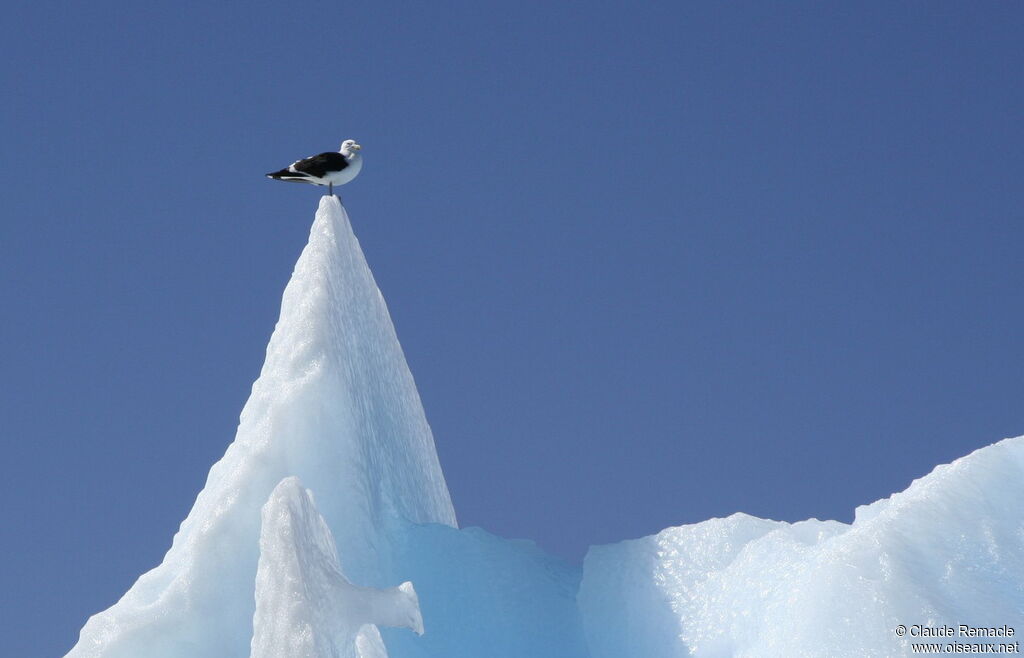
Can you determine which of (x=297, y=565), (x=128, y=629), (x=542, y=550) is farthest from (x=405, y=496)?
(x=297, y=565)

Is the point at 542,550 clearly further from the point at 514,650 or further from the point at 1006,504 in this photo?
the point at 1006,504

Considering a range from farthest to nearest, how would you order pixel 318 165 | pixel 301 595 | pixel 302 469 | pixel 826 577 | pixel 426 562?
pixel 318 165
pixel 426 562
pixel 302 469
pixel 826 577
pixel 301 595

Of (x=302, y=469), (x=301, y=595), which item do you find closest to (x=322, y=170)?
(x=302, y=469)

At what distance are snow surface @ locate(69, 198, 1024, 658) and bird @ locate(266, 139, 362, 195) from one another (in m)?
0.34

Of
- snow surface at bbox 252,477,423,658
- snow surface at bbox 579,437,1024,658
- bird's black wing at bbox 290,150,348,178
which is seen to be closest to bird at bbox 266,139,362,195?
bird's black wing at bbox 290,150,348,178

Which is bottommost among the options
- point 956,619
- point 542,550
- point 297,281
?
point 956,619

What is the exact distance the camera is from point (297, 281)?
9.55 m

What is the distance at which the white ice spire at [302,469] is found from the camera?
25.2ft

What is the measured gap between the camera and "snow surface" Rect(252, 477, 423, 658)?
6172 millimetres

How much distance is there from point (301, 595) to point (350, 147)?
5.51 metres

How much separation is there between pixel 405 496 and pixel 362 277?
78.5 inches

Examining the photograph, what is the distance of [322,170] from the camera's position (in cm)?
1062

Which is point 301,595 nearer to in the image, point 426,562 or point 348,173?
point 426,562

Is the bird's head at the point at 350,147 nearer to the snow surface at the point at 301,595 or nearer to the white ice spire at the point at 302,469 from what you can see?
the white ice spire at the point at 302,469
